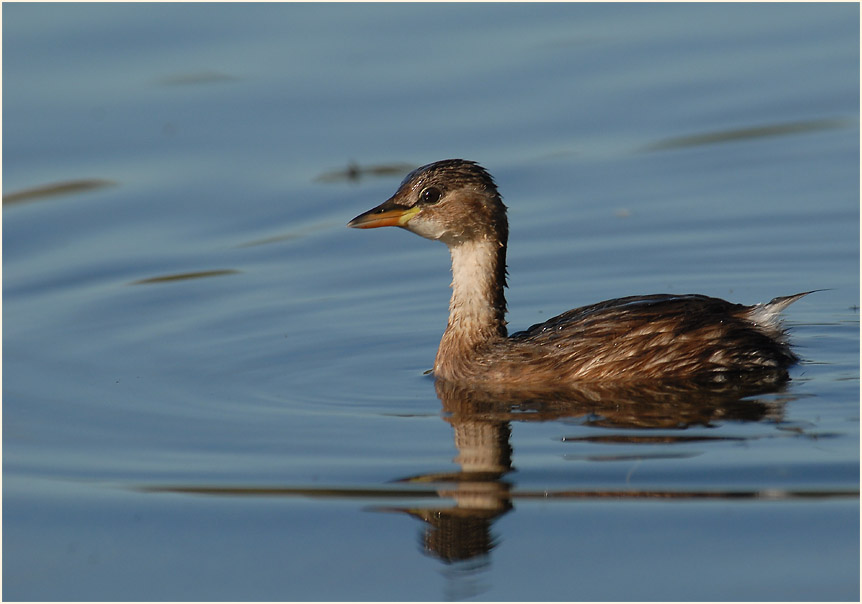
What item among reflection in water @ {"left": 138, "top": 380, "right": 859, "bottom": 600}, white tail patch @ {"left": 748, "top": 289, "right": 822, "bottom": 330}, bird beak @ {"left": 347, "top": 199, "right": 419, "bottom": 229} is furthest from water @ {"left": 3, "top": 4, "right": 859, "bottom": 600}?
bird beak @ {"left": 347, "top": 199, "right": 419, "bottom": 229}

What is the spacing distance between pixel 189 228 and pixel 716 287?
452 centimetres

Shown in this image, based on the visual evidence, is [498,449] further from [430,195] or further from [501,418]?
[430,195]

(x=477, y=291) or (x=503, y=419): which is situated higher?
(x=477, y=291)

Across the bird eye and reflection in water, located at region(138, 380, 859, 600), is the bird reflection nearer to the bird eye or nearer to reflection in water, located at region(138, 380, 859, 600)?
reflection in water, located at region(138, 380, 859, 600)

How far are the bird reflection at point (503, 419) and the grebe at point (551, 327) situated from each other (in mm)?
144

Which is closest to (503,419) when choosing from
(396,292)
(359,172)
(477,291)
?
(477,291)

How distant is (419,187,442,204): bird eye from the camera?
971cm

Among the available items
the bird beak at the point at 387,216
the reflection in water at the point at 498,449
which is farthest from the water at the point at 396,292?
the bird beak at the point at 387,216

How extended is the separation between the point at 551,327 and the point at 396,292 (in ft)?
6.96

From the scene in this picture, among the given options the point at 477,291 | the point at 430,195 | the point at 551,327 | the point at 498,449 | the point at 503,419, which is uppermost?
the point at 430,195

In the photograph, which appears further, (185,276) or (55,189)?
(55,189)

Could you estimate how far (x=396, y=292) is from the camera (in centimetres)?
1137

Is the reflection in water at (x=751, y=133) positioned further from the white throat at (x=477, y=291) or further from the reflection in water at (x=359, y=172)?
the white throat at (x=477, y=291)

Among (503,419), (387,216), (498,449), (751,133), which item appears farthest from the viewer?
(751,133)
